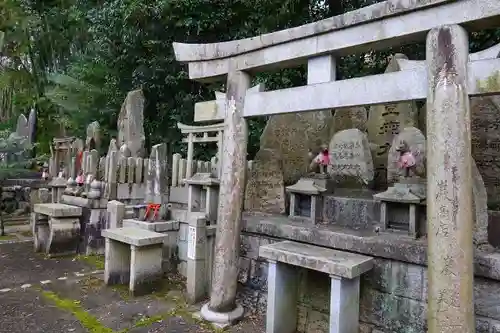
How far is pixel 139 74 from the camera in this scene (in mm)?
10852

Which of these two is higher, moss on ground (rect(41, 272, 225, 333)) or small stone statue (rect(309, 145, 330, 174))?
small stone statue (rect(309, 145, 330, 174))

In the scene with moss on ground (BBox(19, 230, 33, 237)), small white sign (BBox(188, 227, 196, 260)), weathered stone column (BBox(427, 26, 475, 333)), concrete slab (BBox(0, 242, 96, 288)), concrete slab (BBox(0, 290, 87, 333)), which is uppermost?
weathered stone column (BBox(427, 26, 475, 333))

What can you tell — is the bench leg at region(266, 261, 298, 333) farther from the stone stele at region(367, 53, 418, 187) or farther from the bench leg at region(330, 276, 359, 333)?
the stone stele at region(367, 53, 418, 187)

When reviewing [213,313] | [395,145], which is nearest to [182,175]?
[213,313]

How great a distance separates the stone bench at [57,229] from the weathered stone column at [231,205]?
12.9 ft

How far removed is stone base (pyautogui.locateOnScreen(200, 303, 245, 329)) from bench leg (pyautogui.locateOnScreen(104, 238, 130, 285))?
1.75 m

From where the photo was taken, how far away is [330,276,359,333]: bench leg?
3340mm

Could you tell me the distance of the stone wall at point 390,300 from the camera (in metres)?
3.23

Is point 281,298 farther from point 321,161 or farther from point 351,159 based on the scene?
point 351,159

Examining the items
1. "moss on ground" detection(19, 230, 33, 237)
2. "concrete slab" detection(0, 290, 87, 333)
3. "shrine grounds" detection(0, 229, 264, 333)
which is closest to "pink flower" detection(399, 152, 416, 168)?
"shrine grounds" detection(0, 229, 264, 333)

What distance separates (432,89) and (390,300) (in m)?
2.19

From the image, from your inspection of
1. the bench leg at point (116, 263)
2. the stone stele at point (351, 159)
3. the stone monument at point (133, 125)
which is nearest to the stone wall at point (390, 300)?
the stone stele at point (351, 159)

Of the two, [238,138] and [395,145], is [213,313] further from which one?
[395,145]

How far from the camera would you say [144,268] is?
16.4ft
